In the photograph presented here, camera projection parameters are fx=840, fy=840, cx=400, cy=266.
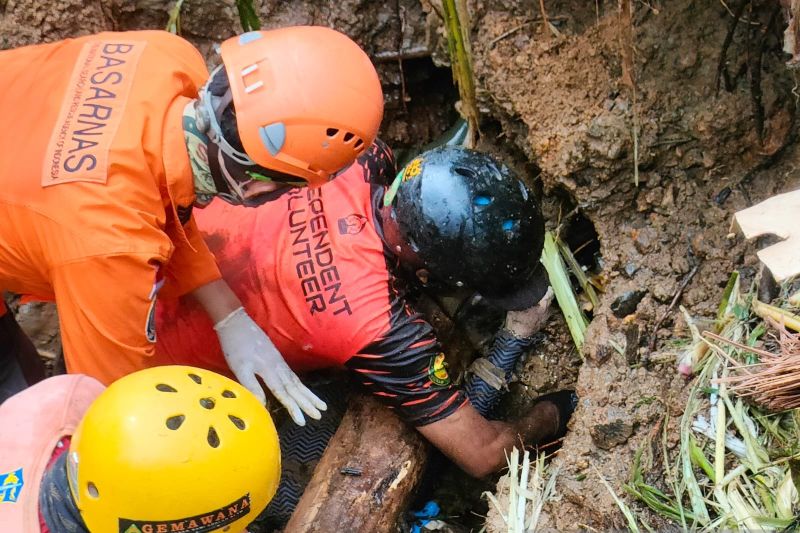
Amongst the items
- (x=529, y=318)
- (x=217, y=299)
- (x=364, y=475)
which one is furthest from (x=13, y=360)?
(x=529, y=318)

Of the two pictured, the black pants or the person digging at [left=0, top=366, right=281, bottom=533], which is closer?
the person digging at [left=0, top=366, right=281, bottom=533]

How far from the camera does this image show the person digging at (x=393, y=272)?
10.8ft

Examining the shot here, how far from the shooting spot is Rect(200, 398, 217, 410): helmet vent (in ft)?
7.43

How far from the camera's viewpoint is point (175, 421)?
2197 mm

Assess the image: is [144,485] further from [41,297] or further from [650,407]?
[650,407]

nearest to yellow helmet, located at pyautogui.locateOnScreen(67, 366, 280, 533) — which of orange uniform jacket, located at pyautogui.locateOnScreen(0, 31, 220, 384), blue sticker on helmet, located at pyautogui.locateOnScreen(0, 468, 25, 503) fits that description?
blue sticker on helmet, located at pyautogui.locateOnScreen(0, 468, 25, 503)

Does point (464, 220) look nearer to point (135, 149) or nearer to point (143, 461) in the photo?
point (135, 149)

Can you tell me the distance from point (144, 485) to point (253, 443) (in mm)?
295

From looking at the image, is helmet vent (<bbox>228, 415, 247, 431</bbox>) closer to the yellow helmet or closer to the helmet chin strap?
the yellow helmet

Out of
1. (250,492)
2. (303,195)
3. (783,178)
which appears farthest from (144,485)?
(783,178)

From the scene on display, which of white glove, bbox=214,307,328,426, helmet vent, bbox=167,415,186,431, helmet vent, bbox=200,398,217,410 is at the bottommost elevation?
white glove, bbox=214,307,328,426

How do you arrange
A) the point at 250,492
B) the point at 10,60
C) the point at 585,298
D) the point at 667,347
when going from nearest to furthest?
the point at 250,492 → the point at 10,60 → the point at 667,347 → the point at 585,298

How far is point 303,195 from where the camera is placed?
357cm

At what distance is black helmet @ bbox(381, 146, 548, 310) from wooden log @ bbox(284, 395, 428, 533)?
0.68 meters
